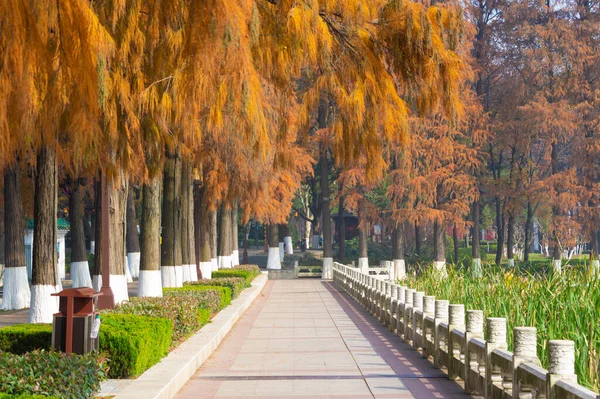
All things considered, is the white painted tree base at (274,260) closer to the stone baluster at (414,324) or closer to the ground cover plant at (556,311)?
the ground cover plant at (556,311)

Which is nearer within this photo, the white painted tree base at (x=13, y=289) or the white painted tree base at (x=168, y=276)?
the white painted tree base at (x=168, y=276)

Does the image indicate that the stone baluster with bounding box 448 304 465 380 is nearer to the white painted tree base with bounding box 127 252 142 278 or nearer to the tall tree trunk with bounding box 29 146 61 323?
the tall tree trunk with bounding box 29 146 61 323

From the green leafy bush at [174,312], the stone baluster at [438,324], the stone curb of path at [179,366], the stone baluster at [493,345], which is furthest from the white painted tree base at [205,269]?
the stone baluster at [493,345]

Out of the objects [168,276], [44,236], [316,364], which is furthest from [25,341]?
[168,276]

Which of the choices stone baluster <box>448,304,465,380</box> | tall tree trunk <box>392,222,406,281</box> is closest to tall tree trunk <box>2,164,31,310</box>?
stone baluster <box>448,304,465,380</box>

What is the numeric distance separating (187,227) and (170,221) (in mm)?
6873

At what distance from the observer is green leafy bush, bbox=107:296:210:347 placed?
18594 millimetres

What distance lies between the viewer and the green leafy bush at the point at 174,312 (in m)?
18.6

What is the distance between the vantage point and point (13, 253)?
32.0m

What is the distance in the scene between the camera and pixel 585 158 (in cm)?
5925

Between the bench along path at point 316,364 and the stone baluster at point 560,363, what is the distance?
159 inches

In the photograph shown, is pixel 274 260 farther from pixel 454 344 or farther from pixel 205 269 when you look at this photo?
pixel 454 344

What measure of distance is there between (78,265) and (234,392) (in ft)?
78.2

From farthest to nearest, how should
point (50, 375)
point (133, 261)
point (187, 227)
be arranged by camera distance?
point (133, 261) < point (187, 227) < point (50, 375)
